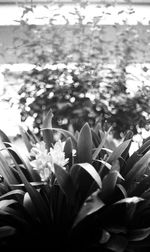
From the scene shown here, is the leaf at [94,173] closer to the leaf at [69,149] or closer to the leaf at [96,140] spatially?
the leaf at [69,149]

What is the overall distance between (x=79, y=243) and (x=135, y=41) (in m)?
1.17

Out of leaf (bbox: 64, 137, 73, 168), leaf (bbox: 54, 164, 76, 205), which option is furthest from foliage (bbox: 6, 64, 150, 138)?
leaf (bbox: 54, 164, 76, 205)

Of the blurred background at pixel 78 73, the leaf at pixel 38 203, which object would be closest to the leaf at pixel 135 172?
the leaf at pixel 38 203

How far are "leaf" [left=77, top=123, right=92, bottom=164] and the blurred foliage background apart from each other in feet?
2.19

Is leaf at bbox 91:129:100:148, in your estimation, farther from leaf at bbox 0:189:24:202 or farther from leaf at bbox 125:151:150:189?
leaf at bbox 0:189:24:202

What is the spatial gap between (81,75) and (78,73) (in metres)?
0.02

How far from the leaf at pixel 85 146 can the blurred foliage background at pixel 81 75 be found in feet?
2.19

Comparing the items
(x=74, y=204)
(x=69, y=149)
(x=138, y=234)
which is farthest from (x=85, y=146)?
(x=138, y=234)

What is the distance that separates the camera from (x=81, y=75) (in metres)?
1.70

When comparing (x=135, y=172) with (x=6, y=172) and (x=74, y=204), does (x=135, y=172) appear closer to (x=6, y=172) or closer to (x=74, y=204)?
(x=74, y=204)

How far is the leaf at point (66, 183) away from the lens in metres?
0.85

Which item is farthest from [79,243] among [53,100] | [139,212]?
[53,100]

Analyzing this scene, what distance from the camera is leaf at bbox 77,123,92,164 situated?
0.95 metres

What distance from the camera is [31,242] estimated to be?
0.93 meters
